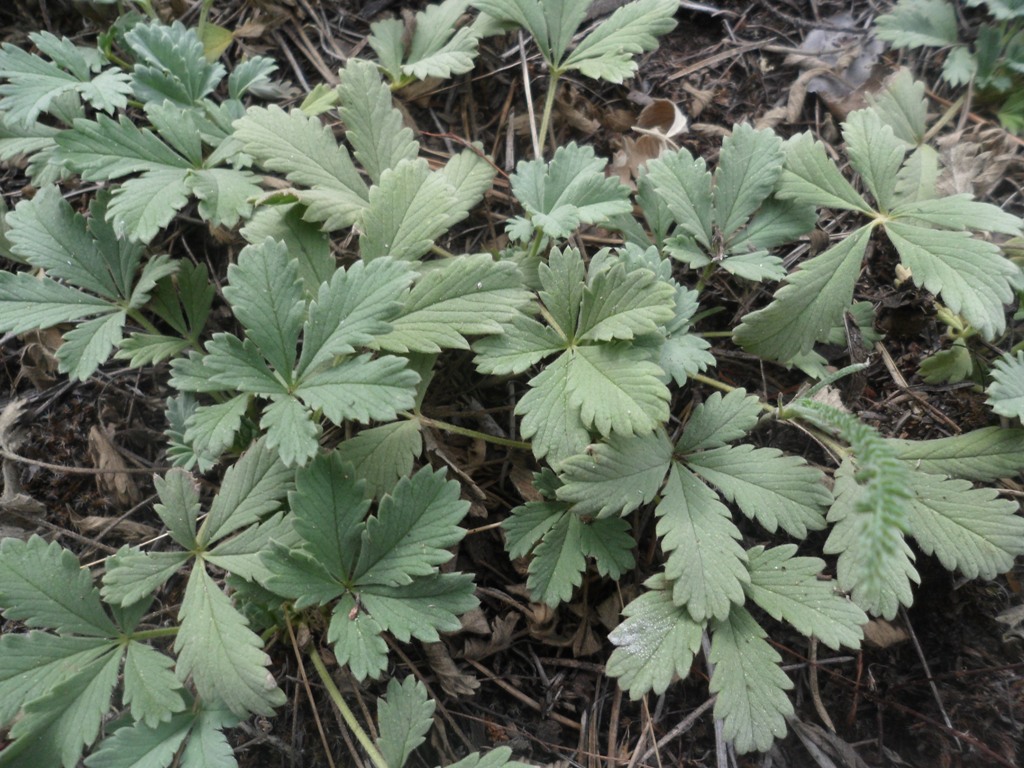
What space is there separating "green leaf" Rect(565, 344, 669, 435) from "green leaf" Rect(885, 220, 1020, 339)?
827mm

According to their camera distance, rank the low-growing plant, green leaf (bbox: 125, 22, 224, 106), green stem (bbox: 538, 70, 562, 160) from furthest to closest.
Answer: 1. the low-growing plant
2. green stem (bbox: 538, 70, 562, 160)
3. green leaf (bbox: 125, 22, 224, 106)

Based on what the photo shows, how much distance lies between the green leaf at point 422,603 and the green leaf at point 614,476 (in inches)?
13.4

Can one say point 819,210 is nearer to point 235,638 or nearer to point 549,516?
point 549,516

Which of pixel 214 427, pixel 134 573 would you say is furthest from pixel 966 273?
pixel 134 573

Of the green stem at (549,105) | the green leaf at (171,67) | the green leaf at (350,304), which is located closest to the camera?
the green leaf at (350,304)

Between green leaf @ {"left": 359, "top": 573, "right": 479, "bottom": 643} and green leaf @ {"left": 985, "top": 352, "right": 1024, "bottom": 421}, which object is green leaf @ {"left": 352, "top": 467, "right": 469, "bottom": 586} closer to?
green leaf @ {"left": 359, "top": 573, "right": 479, "bottom": 643}

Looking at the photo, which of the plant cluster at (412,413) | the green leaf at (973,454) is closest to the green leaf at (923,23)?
the plant cluster at (412,413)

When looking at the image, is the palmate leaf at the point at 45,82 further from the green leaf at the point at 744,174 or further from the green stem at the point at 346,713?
the green leaf at the point at 744,174

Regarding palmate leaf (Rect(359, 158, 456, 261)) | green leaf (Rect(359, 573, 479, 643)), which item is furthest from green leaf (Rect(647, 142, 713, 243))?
green leaf (Rect(359, 573, 479, 643))

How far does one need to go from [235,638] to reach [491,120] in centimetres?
194

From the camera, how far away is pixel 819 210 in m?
2.43

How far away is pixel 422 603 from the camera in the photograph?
1732 millimetres

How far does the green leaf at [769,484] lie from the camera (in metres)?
1.77

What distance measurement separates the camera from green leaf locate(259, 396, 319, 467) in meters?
1.59
